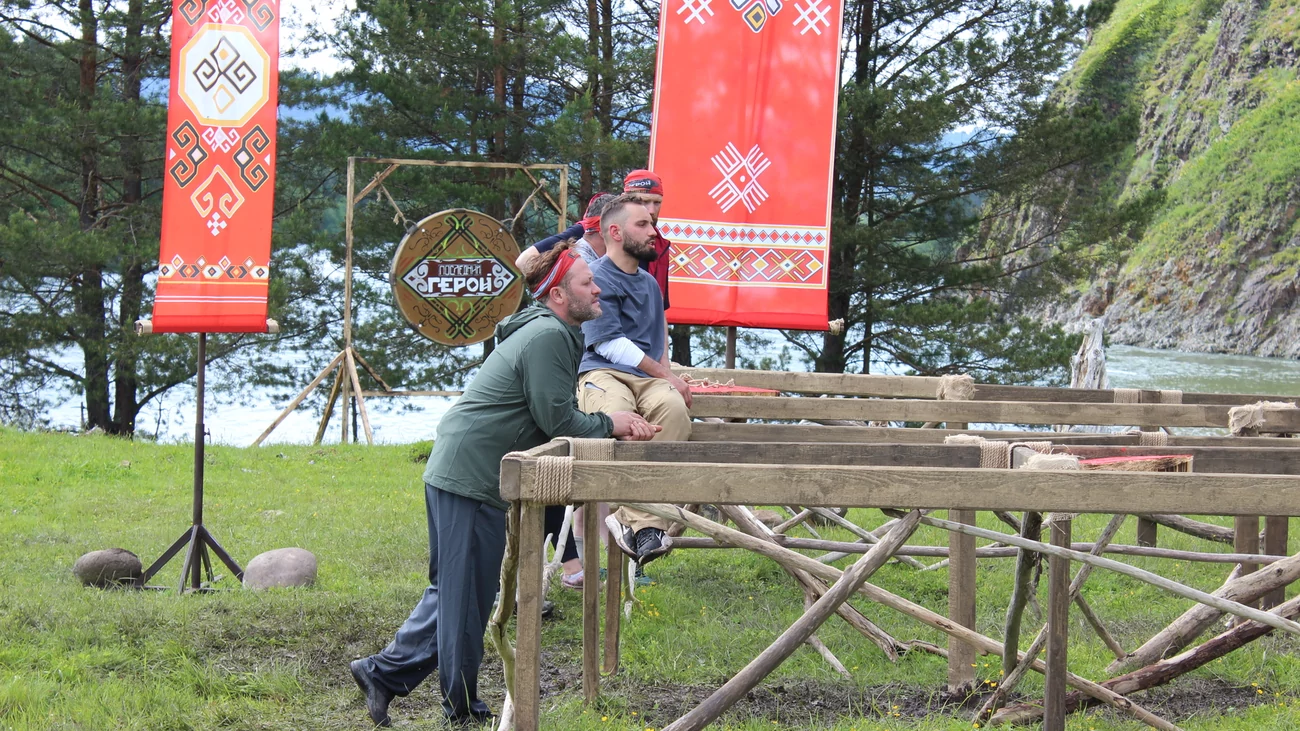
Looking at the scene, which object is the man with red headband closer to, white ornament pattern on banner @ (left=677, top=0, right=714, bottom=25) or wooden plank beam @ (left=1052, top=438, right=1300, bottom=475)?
white ornament pattern on banner @ (left=677, top=0, right=714, bottom=25)

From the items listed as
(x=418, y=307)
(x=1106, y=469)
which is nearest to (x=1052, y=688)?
(x=1106, y=469)

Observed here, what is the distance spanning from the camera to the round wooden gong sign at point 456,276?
11734mm

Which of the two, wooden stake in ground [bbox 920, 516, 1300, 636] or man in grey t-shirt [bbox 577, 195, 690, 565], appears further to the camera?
man in grey t-shirt [bbox 577, 195, 690, 565]

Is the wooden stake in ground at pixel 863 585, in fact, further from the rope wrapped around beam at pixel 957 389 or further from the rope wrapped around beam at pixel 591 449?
the rope wrapped around beam at pixel 957 389

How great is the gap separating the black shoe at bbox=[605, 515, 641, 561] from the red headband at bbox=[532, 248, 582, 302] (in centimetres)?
120

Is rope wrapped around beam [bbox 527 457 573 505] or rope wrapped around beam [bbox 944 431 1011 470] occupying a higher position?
rope wrapped around beam [bbox 944 431 1011 470]

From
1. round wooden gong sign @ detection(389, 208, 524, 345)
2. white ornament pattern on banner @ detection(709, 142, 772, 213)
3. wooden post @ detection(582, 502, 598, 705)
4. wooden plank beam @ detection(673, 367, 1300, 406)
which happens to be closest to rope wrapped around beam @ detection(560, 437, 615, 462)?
wooden post @ detection(582, 502, 598, 705)

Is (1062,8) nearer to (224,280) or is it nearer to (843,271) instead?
(843,271)

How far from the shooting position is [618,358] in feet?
16.5

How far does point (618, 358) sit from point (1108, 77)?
1133 inches

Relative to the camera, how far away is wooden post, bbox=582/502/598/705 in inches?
161

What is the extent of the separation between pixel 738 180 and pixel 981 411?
283cm

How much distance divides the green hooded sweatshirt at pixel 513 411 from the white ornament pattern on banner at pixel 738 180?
3587 millimetres

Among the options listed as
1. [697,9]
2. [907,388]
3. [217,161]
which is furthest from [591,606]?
[697,9]
